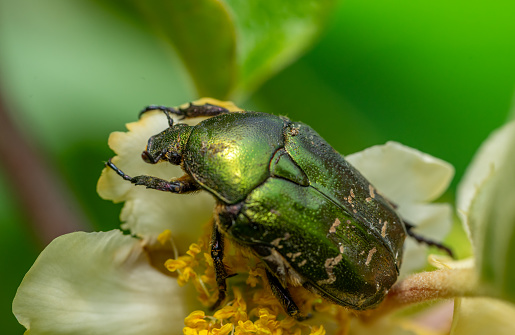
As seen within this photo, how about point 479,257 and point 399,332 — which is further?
point 399,332

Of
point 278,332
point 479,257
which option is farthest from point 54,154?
point 479,257

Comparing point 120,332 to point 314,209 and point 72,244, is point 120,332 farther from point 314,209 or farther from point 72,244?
point 314,209

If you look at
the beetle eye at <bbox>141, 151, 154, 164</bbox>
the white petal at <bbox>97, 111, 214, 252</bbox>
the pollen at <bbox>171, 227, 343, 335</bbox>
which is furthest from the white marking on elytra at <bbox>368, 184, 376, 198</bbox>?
the beetle eye at <bbox>141, 151, 154, 164</bbox>

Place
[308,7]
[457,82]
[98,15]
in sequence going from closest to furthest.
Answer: [308,7]
[457,82]
[98,15]

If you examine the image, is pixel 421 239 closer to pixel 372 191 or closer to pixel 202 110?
pixel 372 191

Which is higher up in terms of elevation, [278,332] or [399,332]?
[278,332]

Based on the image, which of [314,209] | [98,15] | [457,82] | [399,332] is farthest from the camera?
[98,15]

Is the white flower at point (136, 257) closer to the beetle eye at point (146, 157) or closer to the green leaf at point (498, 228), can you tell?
the beetle eye at point (146, 157)

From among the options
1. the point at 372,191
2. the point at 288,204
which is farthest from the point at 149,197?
the point at 372,191
